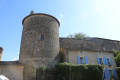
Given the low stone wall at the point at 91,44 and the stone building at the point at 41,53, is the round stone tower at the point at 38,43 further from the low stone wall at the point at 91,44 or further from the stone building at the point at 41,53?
the low stone wall at the point at 91,44

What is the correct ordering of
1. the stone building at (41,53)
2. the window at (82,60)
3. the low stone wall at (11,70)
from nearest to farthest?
1. the low stone wall at (11,70)
2. the stone building at (41,53)
3. the window at (82,60)

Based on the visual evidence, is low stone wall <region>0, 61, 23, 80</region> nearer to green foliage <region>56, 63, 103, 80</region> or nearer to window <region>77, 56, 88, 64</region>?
green foliage <region>56, 63, 103, 80</region>

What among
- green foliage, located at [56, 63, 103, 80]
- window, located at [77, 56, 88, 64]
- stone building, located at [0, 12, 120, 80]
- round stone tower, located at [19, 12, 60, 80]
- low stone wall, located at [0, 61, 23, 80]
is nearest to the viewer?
low stone wall, located at [0, 61, 23, 80]

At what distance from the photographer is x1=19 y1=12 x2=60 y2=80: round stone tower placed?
13.6m

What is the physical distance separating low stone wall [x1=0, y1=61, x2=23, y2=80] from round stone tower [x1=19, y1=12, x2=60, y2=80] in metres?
1.08

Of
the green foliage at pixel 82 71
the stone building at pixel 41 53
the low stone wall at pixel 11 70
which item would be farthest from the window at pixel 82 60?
the low stone wall at pixel 11 70

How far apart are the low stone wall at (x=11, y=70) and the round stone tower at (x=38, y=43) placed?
1.08m

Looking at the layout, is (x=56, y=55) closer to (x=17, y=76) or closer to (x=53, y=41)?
(x=53, y=41)

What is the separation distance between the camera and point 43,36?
14.9m

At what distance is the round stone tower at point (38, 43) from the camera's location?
44.6ft

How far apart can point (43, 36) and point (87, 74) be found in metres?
7.33

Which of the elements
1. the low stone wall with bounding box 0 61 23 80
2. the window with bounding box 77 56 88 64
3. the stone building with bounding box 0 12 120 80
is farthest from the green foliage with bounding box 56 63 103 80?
the low stone wall with bounding box 0 61 23 80

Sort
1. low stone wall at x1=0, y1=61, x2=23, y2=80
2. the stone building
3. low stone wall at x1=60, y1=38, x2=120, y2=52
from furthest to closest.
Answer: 1. low stone wall at x1=60, y1=38, x2=120, y2=52
2. the stone building
3. low stone wall at x1=0, y1=61, x2=23, y2=80

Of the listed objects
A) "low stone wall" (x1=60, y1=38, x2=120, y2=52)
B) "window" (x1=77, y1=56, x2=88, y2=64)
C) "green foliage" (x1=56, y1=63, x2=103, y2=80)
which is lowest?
"green foliage" (x1=56, y1=63, x2=103, y2=80)
